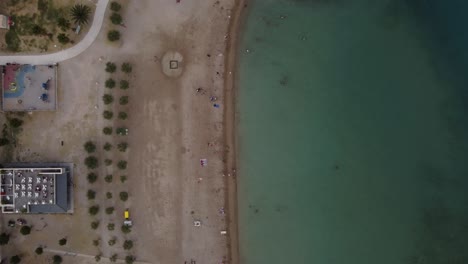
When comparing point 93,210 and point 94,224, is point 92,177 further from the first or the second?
point 94,224

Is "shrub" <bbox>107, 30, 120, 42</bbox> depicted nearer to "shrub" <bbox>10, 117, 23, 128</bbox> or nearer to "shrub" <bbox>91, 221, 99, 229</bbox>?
"shrub" <bbox>10, 117, 23, 128</bbox>

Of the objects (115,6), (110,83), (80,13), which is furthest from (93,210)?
(115,6)

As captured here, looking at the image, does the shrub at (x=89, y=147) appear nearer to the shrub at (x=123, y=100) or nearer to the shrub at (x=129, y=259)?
the shrub at (x=123, y=100)

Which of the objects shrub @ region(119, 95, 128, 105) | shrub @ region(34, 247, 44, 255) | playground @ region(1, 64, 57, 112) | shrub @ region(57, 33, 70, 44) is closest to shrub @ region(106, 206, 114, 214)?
shrub @ region(34, 247, 44, 255)

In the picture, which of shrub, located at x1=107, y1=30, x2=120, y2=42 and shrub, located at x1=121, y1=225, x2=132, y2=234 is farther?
shrub, located at x1=121, y1=225, x2=132, y2=234

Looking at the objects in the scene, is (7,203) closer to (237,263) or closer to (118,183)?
(118,183)

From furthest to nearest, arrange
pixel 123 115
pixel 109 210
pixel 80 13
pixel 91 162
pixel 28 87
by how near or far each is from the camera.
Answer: pixel 28 87, pixel 109 210, pixel 123 115, pixel 91 162, pixel 80 13
